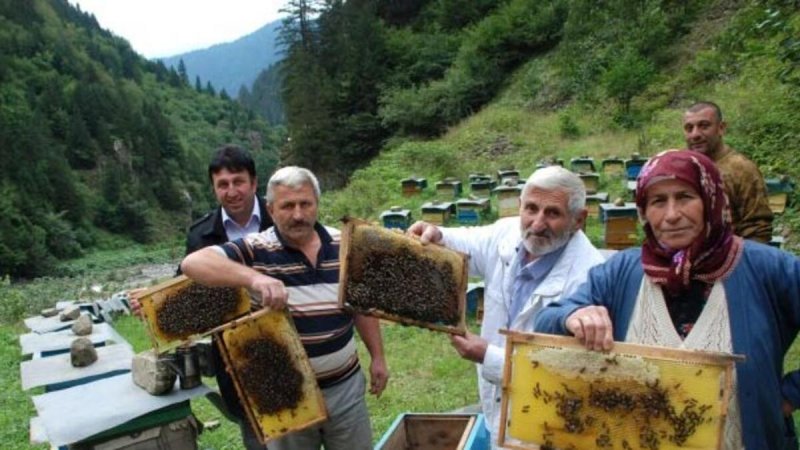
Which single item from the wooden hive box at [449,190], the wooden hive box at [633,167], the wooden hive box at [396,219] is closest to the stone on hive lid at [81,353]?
the wooden hive box at [396,219]

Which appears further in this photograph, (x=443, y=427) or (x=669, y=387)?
(x=443, y=427)

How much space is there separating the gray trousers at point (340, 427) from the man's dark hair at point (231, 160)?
134 centimetres

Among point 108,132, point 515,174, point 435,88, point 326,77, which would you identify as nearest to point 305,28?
point 326,77

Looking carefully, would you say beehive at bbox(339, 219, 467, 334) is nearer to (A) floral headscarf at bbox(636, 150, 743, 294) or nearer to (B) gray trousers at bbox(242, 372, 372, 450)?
(B) gray trousers at bbox(242, 372, 372, 450)

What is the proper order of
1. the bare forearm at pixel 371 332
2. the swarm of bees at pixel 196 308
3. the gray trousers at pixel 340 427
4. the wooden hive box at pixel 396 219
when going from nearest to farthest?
the gray trousers at pixel 340 427 → the swarm of bees at pixel 196 308 → the bare forearm at pixel 371 332 → the wooden hive box at pixel 396 219

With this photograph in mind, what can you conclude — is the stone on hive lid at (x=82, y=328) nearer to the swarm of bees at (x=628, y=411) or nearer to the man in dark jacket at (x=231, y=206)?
the man in dark jacket at (x=231, y=206)

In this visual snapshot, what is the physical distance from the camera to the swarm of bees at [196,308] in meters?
3.19

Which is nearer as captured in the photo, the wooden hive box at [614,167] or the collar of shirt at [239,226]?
the collar of shirt at [239,226]

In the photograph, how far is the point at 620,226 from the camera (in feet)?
29.9

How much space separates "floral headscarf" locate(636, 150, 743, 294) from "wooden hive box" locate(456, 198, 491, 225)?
389 inches

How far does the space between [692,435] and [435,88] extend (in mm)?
29816

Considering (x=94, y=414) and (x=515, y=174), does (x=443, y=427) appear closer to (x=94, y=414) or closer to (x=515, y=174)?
(x=94, y=414)

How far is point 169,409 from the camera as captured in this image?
3.16m

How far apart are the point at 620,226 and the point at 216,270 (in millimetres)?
7610
